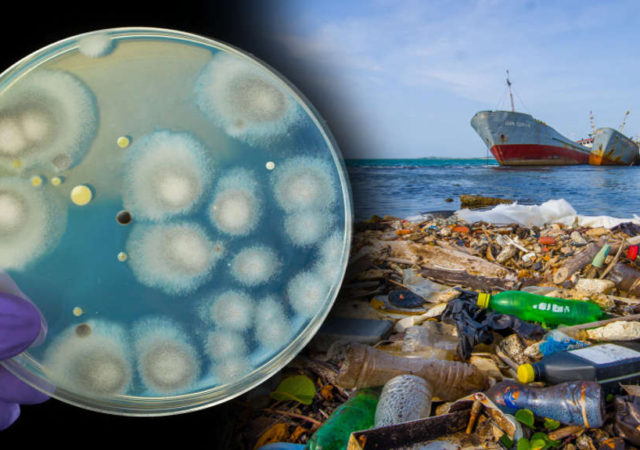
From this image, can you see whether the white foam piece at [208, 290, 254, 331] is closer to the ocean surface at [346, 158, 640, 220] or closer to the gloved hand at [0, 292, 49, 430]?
the gloved hand at [0, 292, 49, 430]

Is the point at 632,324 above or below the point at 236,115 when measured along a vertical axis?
below

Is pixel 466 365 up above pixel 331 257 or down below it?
below

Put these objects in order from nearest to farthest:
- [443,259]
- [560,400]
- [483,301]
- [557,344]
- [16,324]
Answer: [16,324] < [560,400] < [557,344] < [483,301] < [443,259]

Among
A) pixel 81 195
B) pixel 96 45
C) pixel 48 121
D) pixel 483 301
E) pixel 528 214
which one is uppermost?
pixel 96 45

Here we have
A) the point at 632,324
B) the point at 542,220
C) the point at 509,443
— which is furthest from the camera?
the point at 542,220

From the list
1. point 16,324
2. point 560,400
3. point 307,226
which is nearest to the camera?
point 16,324

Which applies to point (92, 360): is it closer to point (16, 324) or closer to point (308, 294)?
point (16, 324)

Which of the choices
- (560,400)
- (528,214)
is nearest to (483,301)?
(560,400)

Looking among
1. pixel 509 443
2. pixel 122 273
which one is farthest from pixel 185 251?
pixel 509 443

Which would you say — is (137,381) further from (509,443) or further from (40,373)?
(509,443)
